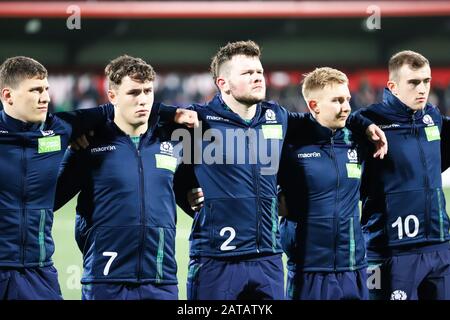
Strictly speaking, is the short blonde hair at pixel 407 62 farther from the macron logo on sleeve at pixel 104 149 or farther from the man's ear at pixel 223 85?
the macron logo on sleeve at pixel 104 149

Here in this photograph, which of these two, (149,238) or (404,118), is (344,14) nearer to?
(404,118)

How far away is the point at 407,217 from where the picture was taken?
5.64m

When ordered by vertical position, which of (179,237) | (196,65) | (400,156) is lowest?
(179,237)

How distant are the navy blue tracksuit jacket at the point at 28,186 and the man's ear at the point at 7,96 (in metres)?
0.08

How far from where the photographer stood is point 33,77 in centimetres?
496

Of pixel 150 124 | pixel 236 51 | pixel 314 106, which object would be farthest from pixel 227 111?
pixel 314 106

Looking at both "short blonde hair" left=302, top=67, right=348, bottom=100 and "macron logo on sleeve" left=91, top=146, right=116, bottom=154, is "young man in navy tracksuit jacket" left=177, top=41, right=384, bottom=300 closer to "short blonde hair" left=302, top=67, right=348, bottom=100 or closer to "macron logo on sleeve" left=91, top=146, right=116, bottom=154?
"short blonde hair" left=302, top=67, right=348, bottom=100

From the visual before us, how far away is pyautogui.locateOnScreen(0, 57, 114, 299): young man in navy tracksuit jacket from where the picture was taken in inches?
187

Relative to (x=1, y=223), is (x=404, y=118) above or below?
above

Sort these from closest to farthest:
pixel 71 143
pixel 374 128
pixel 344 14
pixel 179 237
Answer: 1. pixel 71 143
2. pixel 374 128
3. pixel 179 237
4. pixel 344 14

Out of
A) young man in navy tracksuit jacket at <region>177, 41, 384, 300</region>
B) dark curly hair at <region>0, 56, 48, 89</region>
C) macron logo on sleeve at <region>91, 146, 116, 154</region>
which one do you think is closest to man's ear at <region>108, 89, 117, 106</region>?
macron logo on sleeve at <region>91, 146, 116, 154</region>

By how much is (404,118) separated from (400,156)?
1.00 ft
